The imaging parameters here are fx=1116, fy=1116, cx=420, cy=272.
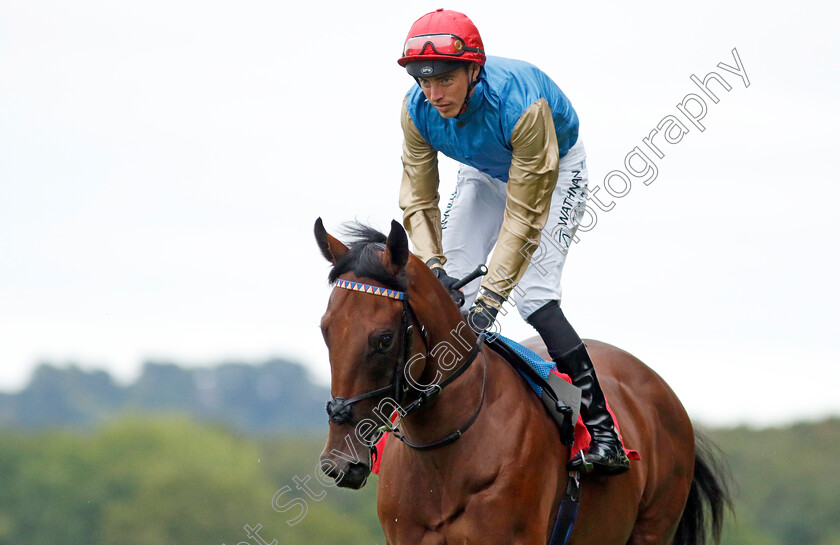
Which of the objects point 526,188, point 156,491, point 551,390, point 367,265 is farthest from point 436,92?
point 156,491

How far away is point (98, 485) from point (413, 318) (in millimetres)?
36681

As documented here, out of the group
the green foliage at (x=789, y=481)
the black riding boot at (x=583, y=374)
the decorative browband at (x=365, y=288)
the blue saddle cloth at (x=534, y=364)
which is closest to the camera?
the decorative browband at (x=365, y=288)

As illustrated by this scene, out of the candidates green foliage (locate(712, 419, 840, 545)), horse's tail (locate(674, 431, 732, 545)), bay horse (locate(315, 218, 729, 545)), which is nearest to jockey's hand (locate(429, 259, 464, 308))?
bay horse (locate(315, 218, 729, 545))

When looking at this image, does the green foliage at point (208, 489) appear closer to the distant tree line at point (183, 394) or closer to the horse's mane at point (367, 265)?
the horse's mane at point (367, 265)

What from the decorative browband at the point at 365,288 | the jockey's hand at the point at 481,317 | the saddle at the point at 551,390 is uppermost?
the decorative browband at the point at 365,288

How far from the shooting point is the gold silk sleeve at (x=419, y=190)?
5453 millimetres

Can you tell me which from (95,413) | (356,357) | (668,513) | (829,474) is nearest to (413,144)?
(356,357)

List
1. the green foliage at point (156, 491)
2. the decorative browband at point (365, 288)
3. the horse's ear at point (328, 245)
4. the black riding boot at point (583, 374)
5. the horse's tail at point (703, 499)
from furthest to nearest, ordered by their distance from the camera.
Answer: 1. the green foliage at point (156, 491)
2. the horse's tail at point (703, 499)
3. the black riding boot at point (583, 374)
4. the horse's ear at point (328, 245)
5. the decorative browband at point (365, 288)

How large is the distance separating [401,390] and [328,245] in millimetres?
666

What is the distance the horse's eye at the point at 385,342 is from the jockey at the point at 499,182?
790 mm

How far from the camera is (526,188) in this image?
5.17 meters

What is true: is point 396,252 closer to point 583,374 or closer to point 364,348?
point 364,348

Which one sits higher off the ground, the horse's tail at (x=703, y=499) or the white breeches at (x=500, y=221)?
the white breeches at (x=500, y=221)

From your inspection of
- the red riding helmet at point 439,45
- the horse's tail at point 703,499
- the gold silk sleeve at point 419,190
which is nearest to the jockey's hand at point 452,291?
the gold silk sleeve at point 419,190
